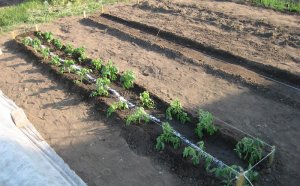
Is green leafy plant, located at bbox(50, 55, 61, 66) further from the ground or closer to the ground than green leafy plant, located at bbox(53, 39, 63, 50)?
closer to the ground

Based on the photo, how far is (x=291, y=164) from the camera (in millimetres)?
5602

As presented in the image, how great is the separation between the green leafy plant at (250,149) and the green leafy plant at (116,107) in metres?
2.54

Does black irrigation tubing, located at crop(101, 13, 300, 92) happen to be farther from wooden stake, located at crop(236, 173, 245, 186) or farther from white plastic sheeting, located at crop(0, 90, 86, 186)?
white plastic sheeting, located at crop(0, 90, 86, 186)

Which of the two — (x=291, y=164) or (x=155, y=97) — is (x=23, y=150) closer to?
(x=155, y=97)

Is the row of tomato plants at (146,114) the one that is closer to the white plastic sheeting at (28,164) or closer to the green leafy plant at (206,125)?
the green leafy plant at (206,125)

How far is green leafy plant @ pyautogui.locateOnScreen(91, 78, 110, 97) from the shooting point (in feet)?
25.2

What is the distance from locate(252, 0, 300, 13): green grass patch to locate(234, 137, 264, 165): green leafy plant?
25.4ft

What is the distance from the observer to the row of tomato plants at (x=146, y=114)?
5555 millimetres

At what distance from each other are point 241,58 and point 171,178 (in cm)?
455

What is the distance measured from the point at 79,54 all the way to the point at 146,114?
3.94m

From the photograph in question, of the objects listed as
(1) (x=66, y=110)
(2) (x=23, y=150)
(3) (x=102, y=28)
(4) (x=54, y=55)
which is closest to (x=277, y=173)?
(2) (x=23, y=150)

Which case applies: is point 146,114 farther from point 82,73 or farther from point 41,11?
point 41,11

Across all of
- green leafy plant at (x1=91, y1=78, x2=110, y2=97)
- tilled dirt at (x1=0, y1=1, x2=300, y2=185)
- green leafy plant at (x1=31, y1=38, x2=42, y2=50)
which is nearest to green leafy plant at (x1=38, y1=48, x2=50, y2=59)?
green leafy plant at (x1=31, y1=38, x2=42, y2=50)

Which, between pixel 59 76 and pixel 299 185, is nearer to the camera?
pixel 299 185
